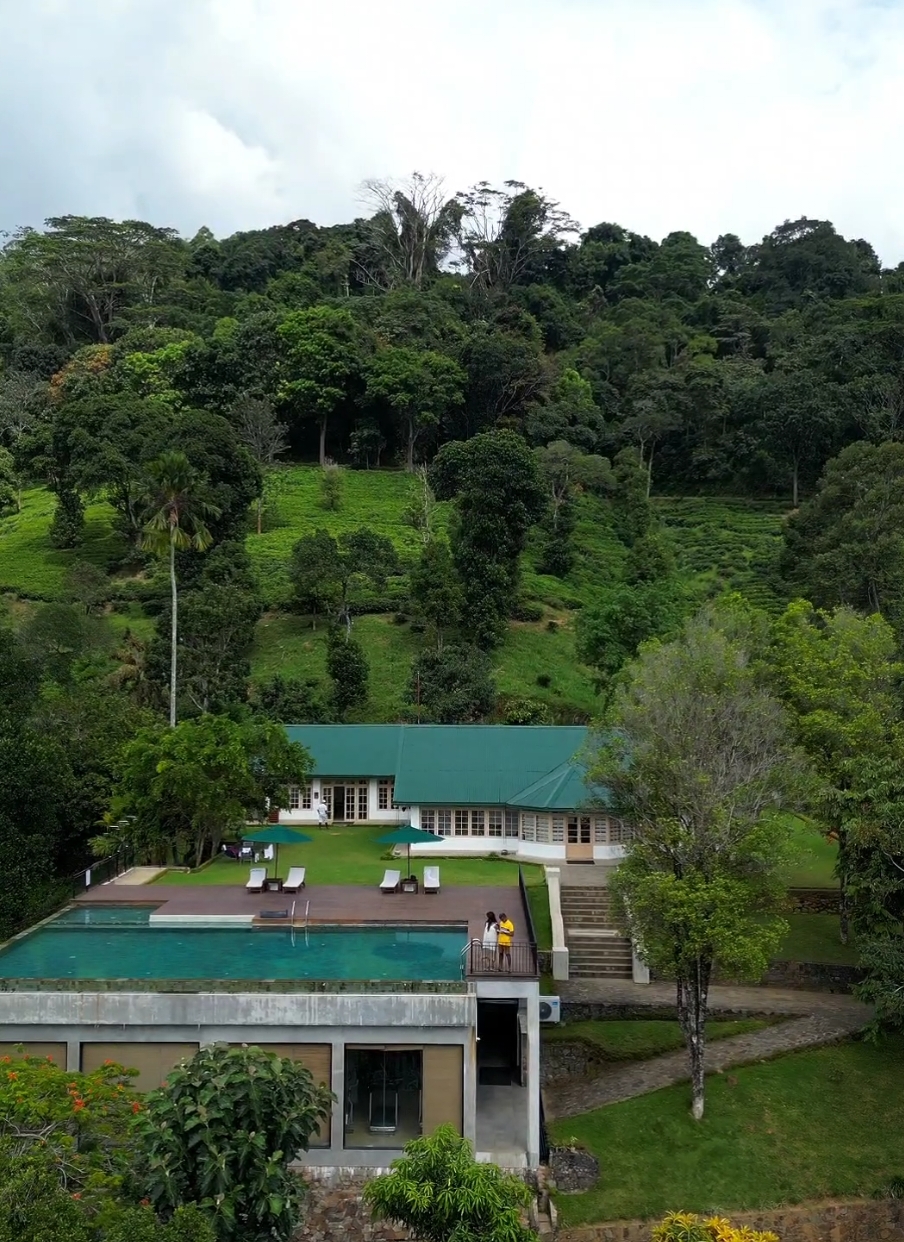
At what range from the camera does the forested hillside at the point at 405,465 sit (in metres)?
39.5

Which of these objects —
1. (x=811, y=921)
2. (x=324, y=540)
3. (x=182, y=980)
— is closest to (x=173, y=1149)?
(x=182, y=980)

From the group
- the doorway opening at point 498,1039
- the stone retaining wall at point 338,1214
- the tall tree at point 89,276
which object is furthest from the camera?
the tall tree at point 89,276

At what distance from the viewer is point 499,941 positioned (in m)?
16.6

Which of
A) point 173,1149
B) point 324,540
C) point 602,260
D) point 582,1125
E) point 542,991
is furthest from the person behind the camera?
point 602,260

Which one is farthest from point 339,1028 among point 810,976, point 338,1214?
point 810,976

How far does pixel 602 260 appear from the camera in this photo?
101250 mm

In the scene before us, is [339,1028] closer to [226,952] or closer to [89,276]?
[226,952]

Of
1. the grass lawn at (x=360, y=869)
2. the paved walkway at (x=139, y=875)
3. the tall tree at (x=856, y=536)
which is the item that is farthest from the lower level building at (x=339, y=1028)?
the tall tree at (x=856, y=536)

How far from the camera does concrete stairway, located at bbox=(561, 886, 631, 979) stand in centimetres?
2305

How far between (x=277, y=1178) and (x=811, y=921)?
57.7ft

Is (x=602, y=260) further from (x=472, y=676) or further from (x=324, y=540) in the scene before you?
(x=472, y=676)

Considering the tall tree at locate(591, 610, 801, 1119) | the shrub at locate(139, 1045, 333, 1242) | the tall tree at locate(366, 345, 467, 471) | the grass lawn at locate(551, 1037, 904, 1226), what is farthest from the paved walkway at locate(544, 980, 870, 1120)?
the tall tree at locate(366, 345, 467, 471)

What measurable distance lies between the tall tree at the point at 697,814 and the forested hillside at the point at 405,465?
507 inches

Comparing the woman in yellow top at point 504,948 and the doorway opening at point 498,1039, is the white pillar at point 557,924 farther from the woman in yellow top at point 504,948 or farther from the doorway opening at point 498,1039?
the woman in yellow top at point 504,948
